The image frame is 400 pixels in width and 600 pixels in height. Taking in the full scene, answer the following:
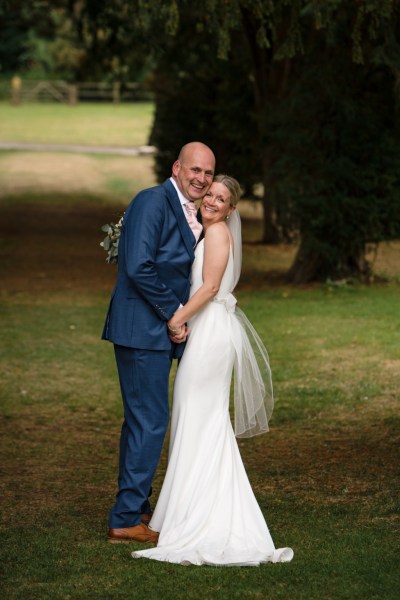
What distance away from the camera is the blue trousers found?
651 cm

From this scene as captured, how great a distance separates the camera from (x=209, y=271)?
253 inches

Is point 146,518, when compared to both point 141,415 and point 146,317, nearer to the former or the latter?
point 141,415

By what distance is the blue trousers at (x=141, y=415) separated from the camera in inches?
256

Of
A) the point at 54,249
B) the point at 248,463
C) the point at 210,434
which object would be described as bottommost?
the point at 54,249

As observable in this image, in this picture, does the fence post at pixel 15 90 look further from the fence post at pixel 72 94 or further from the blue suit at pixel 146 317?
the blue suit at pixel 146 317

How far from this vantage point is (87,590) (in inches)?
229

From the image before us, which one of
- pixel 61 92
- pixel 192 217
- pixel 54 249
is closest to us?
pixel 192 217

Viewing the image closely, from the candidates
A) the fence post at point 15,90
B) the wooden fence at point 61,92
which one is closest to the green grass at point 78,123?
the fence post at point 15,90

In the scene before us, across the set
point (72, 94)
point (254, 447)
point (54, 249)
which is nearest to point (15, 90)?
point (72, 94)

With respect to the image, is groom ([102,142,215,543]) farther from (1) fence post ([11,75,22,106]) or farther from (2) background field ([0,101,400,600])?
(1) fence post ([11,75,22,106])

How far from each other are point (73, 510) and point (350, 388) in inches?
183

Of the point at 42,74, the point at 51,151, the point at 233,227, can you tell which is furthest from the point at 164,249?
the point at 42,74

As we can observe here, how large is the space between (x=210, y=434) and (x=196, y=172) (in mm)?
1356

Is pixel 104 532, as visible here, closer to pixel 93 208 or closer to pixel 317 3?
Result: pixel 317 3
